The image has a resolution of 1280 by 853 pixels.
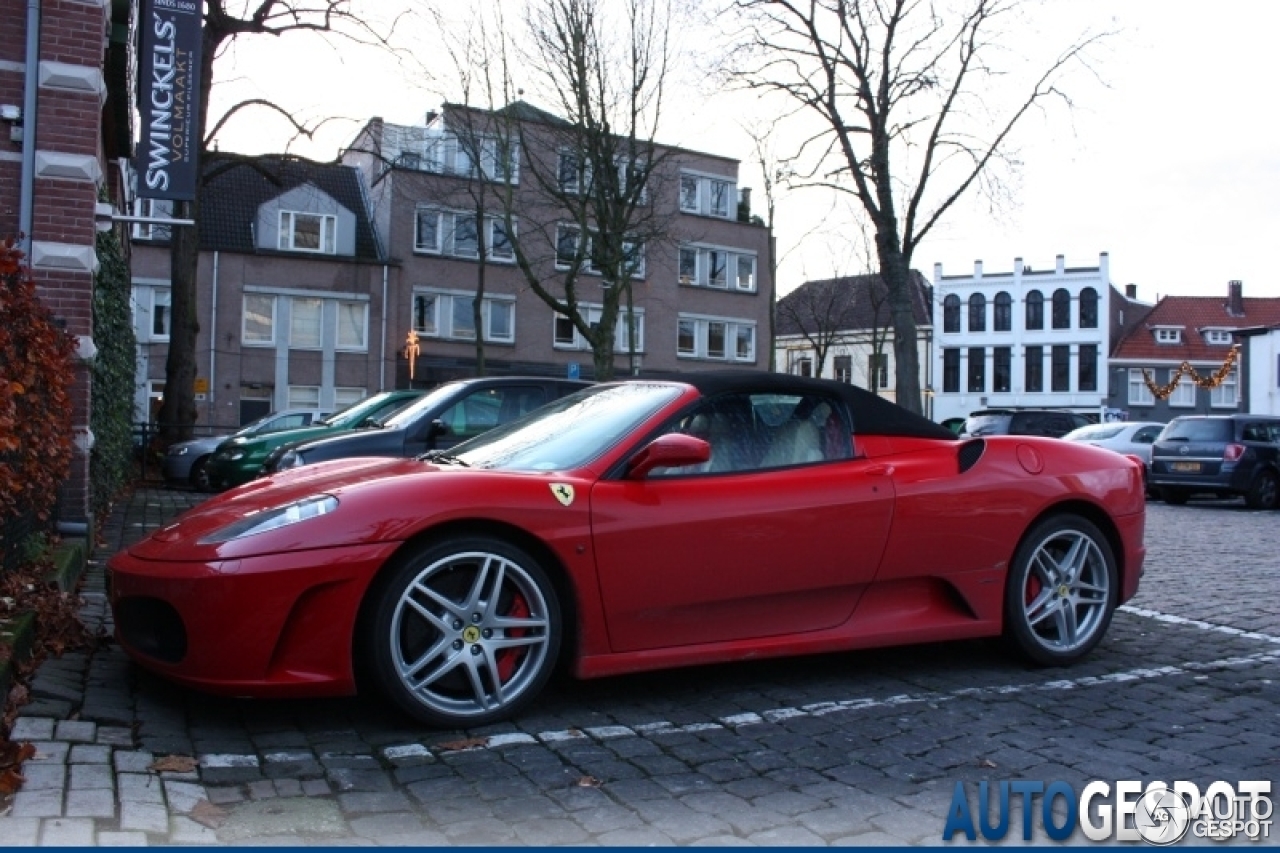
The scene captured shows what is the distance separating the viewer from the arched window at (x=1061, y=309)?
70.1 meters

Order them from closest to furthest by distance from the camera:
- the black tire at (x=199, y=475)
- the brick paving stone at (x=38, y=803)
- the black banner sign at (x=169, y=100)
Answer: the brick paving stone at (x=38, y=803) → the black banner sign at (x=169, y=100) → the black tire at (x=199, y=475)

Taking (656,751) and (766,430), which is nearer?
(656,751)

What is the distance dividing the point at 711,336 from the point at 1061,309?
1095 inches

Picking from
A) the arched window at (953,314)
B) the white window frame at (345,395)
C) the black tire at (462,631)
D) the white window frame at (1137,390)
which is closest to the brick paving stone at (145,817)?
the black tire at (462,631)

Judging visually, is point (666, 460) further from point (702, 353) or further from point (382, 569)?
point (702, 353)

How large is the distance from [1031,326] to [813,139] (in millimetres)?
51508

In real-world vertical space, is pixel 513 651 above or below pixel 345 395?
below

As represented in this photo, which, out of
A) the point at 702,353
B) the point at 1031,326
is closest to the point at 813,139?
the point at 702,353

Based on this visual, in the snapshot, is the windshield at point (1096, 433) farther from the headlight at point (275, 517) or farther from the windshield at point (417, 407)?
the headlight at point (275, 517)

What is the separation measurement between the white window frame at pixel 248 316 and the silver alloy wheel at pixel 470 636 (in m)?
40.4

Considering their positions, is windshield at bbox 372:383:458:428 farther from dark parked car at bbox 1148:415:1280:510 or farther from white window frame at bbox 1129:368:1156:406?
white window frame at bbox 1129:368:1156:406

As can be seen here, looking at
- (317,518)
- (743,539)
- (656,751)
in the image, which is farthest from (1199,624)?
(317,518)

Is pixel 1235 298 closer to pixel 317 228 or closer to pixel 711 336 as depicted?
pixel 711 336

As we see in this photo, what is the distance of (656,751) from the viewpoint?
4.17 meters
